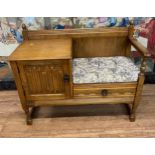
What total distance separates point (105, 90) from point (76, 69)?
32cm

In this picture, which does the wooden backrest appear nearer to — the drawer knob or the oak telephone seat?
the oak telephone seat

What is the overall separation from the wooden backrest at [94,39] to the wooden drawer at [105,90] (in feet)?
1.59

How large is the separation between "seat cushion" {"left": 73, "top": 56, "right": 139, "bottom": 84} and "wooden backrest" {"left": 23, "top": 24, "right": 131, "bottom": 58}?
12 cm

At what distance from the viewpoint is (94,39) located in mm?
1784

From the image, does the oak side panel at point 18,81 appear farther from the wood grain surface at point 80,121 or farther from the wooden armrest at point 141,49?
the wooden armrest at point 141,49

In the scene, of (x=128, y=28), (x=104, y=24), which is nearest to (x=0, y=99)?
(x=104, y=24)

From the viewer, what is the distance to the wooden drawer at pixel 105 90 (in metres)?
1.49

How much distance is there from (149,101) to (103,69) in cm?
74

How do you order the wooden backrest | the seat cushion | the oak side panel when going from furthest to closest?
the wooden backrest, the seat cushion, the oak side panel

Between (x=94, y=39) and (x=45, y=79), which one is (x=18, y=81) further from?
(x=94, y=39)

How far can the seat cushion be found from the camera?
1479 mm

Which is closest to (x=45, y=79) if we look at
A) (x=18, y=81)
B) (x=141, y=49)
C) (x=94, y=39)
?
(x=18, y=81)

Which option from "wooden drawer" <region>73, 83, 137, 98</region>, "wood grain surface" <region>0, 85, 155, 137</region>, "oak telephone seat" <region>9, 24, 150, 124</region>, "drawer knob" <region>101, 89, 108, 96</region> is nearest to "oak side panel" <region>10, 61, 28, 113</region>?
"oak telephone seat" <region>9, 24, 150, 124</region>

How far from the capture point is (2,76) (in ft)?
7.02
